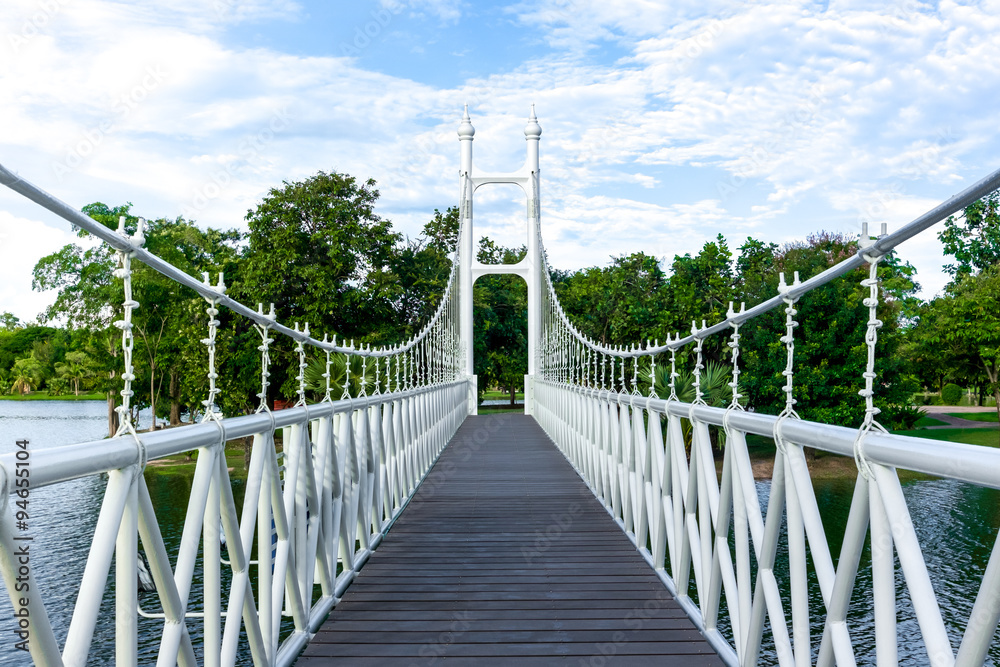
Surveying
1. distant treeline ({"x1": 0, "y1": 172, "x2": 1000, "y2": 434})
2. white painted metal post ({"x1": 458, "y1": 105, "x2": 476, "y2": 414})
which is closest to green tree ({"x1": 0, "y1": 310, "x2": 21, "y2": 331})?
distant treeline ({"x1": 0, "y1": 172, "x2": 1000, "y2": 434})

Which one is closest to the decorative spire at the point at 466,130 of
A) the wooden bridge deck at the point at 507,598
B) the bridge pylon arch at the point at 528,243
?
the bridge pylon arch at the point at 528,243

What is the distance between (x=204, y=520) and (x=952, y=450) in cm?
150

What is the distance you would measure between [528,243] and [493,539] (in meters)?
14.3

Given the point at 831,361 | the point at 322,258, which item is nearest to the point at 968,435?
the point at 831,361

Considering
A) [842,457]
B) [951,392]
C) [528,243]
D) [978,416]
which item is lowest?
[842,457]

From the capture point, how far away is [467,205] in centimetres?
1817

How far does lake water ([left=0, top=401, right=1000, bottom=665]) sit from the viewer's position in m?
8.45

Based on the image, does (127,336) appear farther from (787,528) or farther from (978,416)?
(978,416)

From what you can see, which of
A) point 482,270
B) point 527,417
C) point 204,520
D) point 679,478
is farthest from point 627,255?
point 204,520

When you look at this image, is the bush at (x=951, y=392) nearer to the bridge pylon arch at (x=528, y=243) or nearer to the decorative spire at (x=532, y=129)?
the bridge pylon arch at (x=528, y=243)

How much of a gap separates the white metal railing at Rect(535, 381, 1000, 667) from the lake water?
2.96 meters

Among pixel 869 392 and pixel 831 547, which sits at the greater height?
pixel 869 392

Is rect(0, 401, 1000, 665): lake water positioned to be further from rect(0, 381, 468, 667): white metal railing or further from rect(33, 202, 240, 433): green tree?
rect(33, 202, 240, 433): green tree

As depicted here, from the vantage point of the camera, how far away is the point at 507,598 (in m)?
3.19
